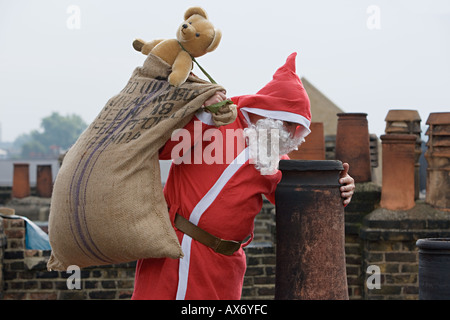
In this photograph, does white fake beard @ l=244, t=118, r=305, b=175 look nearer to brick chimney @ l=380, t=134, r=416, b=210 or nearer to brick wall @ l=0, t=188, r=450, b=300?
brick wall @ l=0, t=188, r=450, b=300

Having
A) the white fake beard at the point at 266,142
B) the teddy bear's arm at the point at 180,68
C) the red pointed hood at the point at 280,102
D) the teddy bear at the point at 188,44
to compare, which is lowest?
the white fake beard at the point at 266,142

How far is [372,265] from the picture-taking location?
6539mm

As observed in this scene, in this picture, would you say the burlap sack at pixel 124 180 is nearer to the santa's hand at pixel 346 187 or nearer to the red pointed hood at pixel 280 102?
the red pointed hood at pixel 280 102

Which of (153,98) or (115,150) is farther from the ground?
(153,98)

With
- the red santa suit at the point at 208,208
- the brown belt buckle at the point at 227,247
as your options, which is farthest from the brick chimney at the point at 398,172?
the brown belt buckle at the point at 227,247

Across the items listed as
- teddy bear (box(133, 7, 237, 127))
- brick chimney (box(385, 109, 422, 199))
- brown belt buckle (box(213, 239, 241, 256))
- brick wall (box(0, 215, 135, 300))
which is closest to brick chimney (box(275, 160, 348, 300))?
brown belt buckle (box(213, 239, 241, 256))

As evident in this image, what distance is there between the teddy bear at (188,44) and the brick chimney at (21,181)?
34.6 feet

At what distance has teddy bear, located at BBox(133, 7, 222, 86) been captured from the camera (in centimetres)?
322

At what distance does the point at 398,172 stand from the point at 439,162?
1.57ft

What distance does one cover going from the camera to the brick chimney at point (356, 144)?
698 centimetres

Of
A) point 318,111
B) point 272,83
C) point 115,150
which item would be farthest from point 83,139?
point 318,111

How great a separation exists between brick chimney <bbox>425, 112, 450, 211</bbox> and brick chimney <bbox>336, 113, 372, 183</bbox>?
0.61 meters
